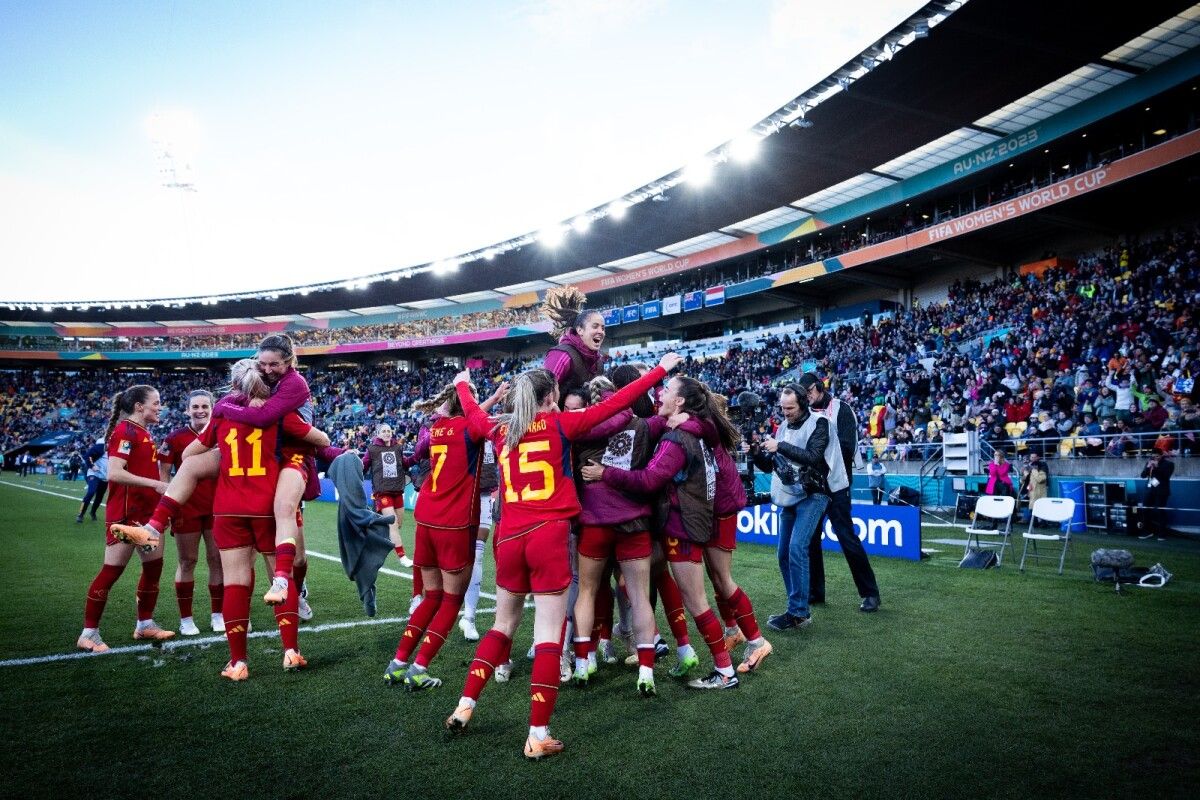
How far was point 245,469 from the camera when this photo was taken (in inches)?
176

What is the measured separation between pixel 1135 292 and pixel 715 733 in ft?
66.4

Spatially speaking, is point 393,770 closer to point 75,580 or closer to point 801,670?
point 801,670

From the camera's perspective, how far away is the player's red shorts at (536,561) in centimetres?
340

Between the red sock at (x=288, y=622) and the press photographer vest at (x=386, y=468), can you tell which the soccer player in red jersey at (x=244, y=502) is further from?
the press photographer vest at (x=386, y=468)

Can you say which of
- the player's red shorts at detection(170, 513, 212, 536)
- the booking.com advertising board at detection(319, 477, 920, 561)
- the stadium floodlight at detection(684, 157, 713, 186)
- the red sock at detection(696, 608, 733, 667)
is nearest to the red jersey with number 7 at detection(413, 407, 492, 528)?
the red sock at detection(696, 608, 733, 667)

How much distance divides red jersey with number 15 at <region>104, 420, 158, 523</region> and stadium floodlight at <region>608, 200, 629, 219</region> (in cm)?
2492

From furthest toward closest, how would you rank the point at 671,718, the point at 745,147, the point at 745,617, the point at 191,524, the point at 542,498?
the point at 745,147
the point at 191,524
the point at 745,617
the point at 671,718
the point at 542,498

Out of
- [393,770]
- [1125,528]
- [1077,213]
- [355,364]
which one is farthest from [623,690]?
[355,364]

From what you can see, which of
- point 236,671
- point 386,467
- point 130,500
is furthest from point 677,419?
point 386,467

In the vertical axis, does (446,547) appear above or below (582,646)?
above

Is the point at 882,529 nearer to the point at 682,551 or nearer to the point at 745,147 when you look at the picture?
the point at 682,551

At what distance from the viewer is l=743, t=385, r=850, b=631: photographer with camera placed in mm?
5559

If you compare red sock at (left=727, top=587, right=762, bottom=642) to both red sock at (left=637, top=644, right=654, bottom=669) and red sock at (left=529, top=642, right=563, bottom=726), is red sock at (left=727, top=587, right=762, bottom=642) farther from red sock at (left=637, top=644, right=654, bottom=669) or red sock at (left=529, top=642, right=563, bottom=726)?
red sock at (left=529, top=642, right=563, bottom=726)

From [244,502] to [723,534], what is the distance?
3.17 meters
